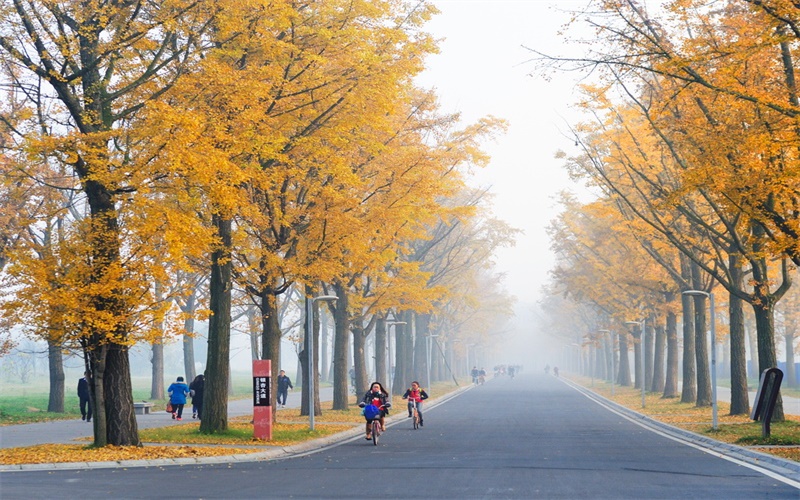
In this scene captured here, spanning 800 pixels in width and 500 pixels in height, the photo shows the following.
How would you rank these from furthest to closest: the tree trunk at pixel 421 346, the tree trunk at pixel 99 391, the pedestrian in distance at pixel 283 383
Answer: the tree trunk at pixel 421 346
the pedestrian in distance at pixel 283 383
the tree trunk at pixel 99 391

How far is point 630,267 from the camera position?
47.6 meters

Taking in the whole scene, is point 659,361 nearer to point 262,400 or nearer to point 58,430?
point 262,400

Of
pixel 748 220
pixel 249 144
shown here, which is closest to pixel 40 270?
pixel 249 144

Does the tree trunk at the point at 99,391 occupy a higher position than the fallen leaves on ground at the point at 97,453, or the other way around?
the tree trunk at the point at 99,391

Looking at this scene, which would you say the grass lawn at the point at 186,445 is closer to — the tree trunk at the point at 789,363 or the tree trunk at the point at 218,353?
the tree trunk at the point at 218,353

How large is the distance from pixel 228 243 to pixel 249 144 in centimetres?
438

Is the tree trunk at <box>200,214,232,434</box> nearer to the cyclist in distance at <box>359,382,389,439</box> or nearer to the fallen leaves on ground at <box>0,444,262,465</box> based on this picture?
the fallen leaves on ground at <box>0,444,262,465</box>

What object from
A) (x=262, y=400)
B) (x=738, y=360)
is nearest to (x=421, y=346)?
(x=738, y=360)

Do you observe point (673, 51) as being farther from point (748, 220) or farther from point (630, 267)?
point (630, 267)

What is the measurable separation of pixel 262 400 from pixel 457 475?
935 centimetres

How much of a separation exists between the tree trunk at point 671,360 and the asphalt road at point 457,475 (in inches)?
889

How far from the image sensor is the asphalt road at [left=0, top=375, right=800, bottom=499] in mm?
14078

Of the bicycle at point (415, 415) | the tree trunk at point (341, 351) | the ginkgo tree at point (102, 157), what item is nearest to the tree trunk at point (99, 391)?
the ginkgo tree at point (102, 157)

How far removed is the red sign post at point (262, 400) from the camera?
2464cm
